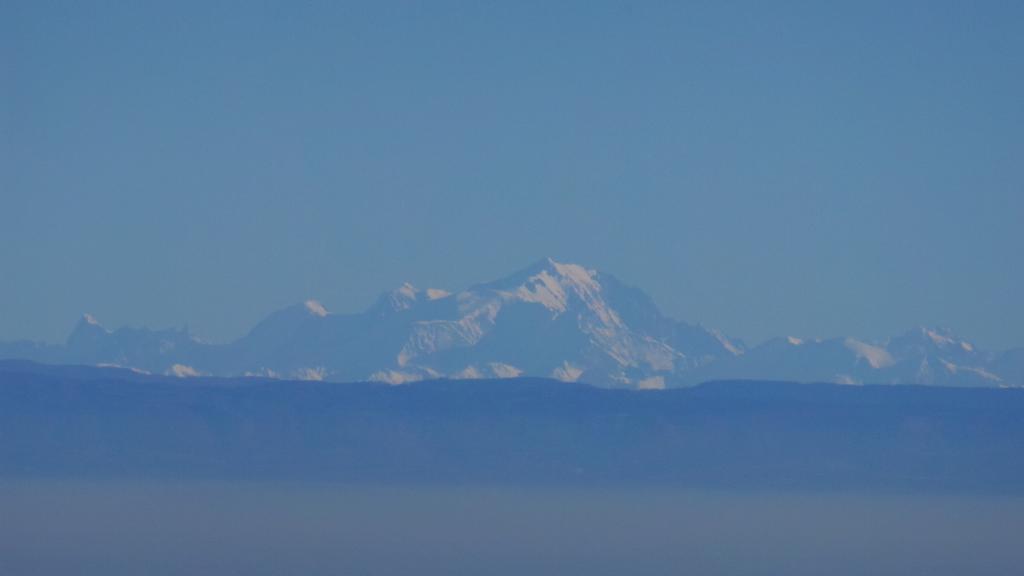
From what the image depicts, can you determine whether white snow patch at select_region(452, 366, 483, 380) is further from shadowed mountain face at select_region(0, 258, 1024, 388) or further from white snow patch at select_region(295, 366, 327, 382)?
white snow patch at select_region(295, 366, 327, 382)

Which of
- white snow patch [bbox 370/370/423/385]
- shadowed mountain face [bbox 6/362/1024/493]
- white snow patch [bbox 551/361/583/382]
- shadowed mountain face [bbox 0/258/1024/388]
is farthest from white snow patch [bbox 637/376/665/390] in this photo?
shadowed mountain face [bbox 6/362/1024/493]

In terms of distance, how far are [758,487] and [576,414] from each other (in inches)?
1350

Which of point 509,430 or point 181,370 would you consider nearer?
point 509,430

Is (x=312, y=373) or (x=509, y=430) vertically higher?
(x=312, y=373)

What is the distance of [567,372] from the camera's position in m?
195

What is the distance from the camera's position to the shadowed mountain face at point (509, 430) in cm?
10075

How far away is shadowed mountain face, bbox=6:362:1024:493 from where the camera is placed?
100750 mm

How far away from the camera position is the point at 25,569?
113 ft

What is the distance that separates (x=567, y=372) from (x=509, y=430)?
254ft

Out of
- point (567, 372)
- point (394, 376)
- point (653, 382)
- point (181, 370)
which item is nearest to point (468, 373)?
point (394, 376)

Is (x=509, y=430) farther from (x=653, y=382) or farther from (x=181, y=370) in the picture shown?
(x=653, y=382)

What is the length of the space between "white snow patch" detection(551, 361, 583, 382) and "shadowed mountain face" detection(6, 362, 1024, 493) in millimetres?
60252

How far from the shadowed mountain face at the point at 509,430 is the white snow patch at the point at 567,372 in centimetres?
6025

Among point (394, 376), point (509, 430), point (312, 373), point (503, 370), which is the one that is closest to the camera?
point (509, 430)
